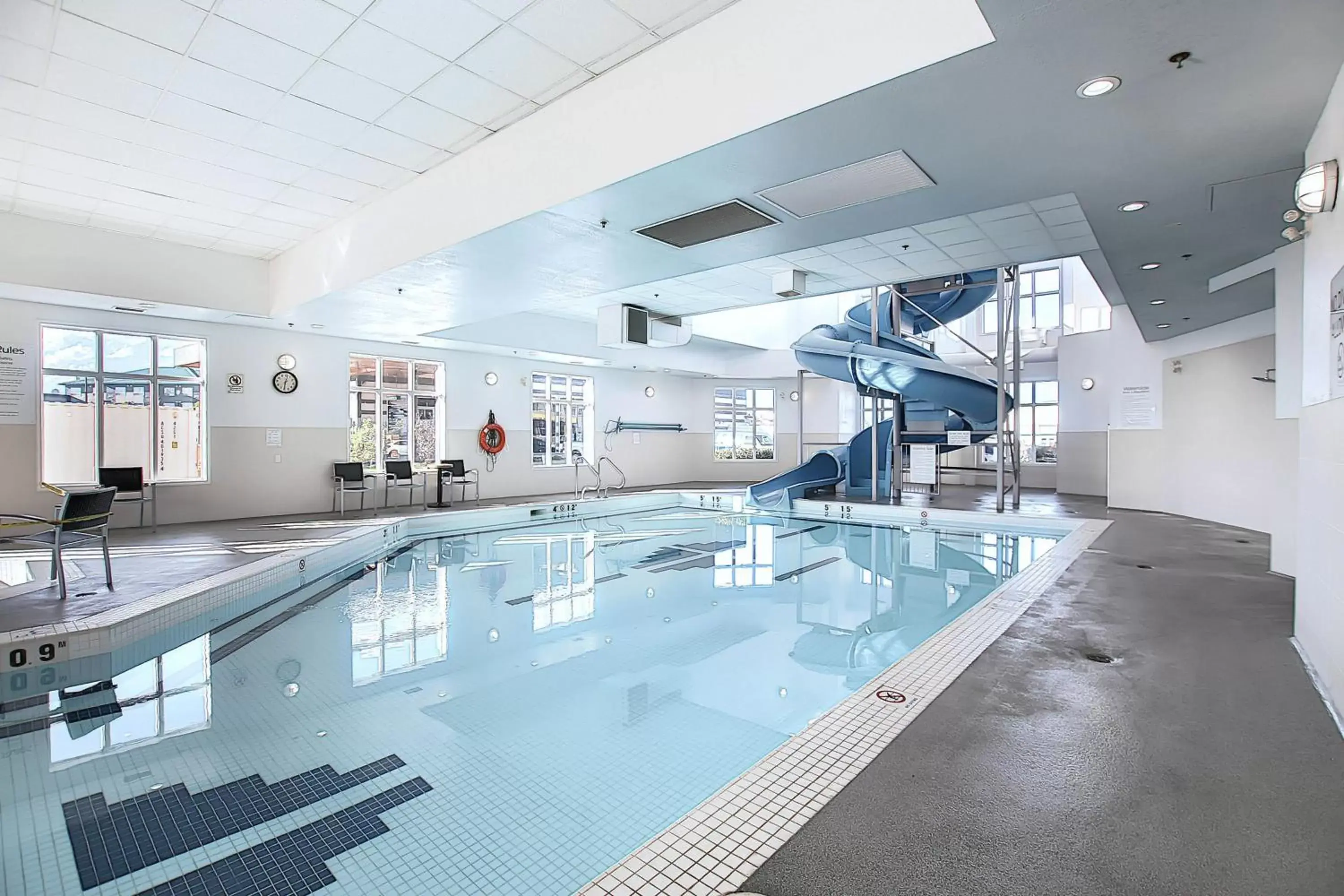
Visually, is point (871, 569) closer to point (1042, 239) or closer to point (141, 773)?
point (1042, 239)

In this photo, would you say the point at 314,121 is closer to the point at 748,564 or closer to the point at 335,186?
the point at 335,186

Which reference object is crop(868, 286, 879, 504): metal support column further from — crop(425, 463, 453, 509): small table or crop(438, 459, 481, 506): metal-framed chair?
crop(425, 463, 453, 509): small table

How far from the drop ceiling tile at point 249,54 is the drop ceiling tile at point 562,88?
109 centimetres

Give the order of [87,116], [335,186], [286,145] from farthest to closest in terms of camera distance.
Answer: [335,186] → [286,145] → [87,116]

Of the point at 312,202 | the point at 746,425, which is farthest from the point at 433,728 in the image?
the point at 746,425

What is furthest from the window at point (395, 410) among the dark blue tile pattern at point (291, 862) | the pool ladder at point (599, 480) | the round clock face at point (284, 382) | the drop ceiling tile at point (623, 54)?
the dark blue tile pattern at point (291, 862)

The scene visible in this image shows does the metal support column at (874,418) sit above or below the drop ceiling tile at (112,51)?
below

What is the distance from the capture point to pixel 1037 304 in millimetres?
13352

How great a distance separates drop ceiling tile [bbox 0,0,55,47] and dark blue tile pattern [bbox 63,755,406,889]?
10.5ft

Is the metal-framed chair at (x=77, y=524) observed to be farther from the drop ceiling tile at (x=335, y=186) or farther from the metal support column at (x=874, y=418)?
the metal support column at (x=874, y=418)

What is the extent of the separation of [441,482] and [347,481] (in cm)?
119

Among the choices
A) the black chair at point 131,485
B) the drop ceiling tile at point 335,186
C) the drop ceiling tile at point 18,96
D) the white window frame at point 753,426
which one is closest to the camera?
the drop ceiling tile at point 18,96

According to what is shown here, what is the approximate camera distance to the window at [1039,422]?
1202 cm

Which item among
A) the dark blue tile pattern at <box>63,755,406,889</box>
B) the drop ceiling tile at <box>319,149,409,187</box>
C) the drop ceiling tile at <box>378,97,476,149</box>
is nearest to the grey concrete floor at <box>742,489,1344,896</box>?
the dark blue tile pattern at <box>63,755,406,889</box>
